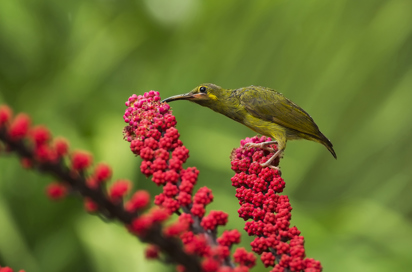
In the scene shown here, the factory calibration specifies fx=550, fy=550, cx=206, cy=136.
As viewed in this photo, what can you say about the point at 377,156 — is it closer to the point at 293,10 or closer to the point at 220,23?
the point at 293,10

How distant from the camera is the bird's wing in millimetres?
969

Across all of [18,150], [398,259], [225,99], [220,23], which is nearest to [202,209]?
[18,150]

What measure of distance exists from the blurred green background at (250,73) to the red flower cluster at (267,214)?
114 cm

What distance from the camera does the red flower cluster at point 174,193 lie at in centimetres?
48

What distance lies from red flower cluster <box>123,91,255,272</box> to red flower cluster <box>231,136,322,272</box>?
0.22ft

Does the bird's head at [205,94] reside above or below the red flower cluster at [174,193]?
above

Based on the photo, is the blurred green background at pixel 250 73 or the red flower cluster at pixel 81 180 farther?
the blurred green background at pixel 250 73

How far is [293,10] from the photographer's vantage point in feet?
6.81

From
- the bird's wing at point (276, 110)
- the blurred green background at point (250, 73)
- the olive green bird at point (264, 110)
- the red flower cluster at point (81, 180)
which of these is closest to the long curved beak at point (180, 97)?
the olive green bird at point (264, 110)

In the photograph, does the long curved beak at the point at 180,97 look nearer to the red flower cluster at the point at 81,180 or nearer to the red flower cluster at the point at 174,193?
the red flower cluster at the point at 174,193

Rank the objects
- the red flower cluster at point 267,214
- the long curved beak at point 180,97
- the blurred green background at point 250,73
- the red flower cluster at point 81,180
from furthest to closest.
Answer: the blurred green background at point 250,73 → the long curved beak at point 180,97 → the red flower cluster at point 267,214 → the red flower cluster at point 81,180

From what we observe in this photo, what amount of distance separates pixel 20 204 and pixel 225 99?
111cm

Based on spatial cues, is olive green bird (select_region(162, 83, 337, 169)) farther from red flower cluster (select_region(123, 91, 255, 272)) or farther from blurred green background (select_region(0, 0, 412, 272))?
blurred green background (select_region(0, 0, 412, 272))

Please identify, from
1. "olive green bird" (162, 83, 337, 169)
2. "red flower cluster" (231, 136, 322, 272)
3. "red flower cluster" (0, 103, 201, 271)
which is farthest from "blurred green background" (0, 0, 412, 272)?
"red flower cluster" (0, 103, 201, 271)
